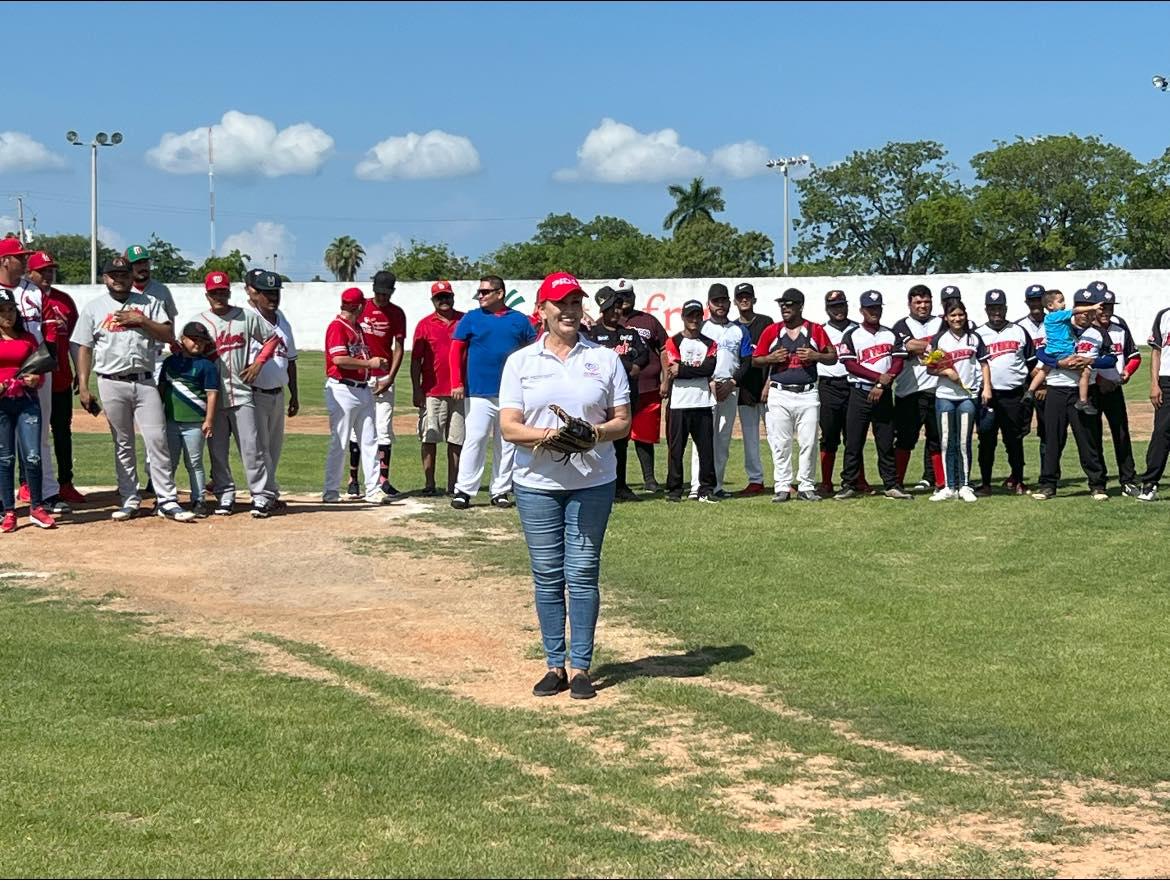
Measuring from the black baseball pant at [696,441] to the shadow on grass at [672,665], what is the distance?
5.88 m

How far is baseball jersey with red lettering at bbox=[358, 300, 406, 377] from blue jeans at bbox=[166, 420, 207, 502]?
1.98 meters

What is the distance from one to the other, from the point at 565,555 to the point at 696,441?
6.86 metres

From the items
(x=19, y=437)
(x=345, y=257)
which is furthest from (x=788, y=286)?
(x=345, y=257)

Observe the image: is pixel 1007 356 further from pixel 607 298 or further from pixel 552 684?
pixel 552 684

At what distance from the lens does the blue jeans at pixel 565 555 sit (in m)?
7.45

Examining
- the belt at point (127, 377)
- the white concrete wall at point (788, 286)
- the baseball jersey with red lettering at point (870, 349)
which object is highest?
the white concrete wall at point (788, 286)

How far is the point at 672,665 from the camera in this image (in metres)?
8.07

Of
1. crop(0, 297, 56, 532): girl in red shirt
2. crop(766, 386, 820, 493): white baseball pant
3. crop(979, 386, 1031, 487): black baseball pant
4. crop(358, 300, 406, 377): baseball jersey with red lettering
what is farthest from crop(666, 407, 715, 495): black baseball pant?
crop(0, 297, 56, 532): girl in red shirt

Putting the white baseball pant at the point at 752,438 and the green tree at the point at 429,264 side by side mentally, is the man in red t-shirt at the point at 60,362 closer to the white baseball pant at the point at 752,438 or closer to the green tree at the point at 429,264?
the white baseball pant at the point at 752,438

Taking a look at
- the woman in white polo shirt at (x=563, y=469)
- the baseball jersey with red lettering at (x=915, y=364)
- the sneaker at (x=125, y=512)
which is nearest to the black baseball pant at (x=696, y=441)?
the baseball jersey with red lettering at (x=915, y=364)

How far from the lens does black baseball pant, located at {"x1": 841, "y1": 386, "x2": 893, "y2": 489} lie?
14234mm

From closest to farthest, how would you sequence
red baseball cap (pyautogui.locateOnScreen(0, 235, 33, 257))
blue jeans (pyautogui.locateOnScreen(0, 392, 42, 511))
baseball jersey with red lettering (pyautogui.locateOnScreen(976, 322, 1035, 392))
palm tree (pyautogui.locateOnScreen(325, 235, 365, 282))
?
blue jeans (pyautogui.locateOnScreen(0, 392, 42, 511)) < red baseball cap (pyautogui.locateOnScreen(0, 235, 33, 257)) < baseball jersey with red lettering (pyautogui.locateOnScreen(976, 322, 1035, 392)) < palm tree (pyautogui.locateOnScreen(325, 235, 365, 282))

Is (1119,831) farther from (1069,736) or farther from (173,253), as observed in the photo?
(173,253)

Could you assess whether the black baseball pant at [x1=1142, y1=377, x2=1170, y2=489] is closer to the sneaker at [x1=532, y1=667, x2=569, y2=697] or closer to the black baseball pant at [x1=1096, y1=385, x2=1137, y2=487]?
the black baseball pant at [x1=1096, y1=385, x2=1137, y2=487]
